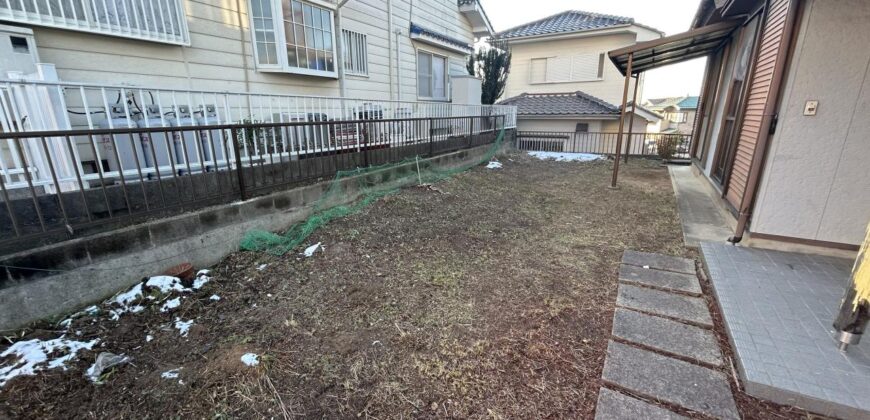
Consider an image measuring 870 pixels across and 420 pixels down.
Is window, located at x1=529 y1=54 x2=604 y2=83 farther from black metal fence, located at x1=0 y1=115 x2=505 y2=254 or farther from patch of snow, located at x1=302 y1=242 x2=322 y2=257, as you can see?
patch of snow, located at x1=302 y1=242 x2=322 y2=257

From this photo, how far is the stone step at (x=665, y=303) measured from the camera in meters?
2.57

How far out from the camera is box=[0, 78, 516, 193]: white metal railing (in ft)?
9.25

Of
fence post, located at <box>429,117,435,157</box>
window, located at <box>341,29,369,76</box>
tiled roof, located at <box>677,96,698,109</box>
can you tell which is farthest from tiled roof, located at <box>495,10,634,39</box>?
tiled roof, located at <box>677,96,698,109</box>

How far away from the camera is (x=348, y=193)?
4.79m

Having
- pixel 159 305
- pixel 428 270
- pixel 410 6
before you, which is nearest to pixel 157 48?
pixel 159 305

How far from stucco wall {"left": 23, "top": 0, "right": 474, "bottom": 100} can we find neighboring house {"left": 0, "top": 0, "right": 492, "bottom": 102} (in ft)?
0.03

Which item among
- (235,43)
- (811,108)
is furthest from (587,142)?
(235,43)

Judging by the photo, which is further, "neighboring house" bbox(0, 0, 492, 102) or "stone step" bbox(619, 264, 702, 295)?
"neighboring house" bbox(0, 0, 492, 102)

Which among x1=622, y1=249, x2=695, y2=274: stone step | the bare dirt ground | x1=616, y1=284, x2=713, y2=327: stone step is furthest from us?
x1=622, y1=249, x2=695, y2=274: stone step

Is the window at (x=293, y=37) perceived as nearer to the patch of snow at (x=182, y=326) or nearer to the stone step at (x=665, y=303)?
the patch of snow at (x=182, y=326)

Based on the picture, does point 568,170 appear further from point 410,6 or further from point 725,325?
point 725,325

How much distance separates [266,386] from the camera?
194 centimetres

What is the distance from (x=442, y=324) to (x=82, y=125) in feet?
14.3

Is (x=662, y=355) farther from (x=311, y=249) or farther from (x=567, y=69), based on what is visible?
(x=567, y=69)
